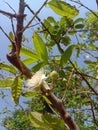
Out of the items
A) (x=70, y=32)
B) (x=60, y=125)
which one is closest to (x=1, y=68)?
(x=60, y=125)

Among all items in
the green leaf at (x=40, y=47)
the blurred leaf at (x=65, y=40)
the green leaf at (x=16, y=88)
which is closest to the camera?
the green leaf at (x=16, y=88)

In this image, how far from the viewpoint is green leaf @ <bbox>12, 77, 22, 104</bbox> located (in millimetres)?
709

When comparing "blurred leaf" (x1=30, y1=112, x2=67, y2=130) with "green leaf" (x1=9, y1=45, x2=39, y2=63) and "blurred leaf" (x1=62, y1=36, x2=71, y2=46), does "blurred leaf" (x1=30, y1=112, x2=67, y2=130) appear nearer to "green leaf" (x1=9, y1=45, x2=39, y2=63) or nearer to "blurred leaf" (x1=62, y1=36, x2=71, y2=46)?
"green leaf" (x1=9, y1=45, x2=39, y2=63)

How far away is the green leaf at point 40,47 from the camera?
82 cm

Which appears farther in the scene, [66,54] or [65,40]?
[65,40]

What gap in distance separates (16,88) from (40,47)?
0.15 meters

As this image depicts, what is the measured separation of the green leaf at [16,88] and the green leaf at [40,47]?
0.46 ft

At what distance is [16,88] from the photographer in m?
0.72

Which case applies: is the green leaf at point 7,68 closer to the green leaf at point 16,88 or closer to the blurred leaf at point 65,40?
the green leaf at point 16,88

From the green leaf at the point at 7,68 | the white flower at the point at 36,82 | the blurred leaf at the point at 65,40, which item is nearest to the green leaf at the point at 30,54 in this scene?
the green leaf at the point at 7,68

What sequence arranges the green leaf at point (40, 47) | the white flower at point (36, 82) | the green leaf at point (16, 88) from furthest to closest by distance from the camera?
the green leaf at point (40, 47), the green leaf at point (16, 88), the white flower at point (36, 82)

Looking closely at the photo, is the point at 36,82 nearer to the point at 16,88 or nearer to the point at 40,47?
the point at 16,88

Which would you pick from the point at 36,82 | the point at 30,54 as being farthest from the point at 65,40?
the point at 36,82

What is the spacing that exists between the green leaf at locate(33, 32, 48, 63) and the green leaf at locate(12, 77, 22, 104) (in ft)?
0.46
